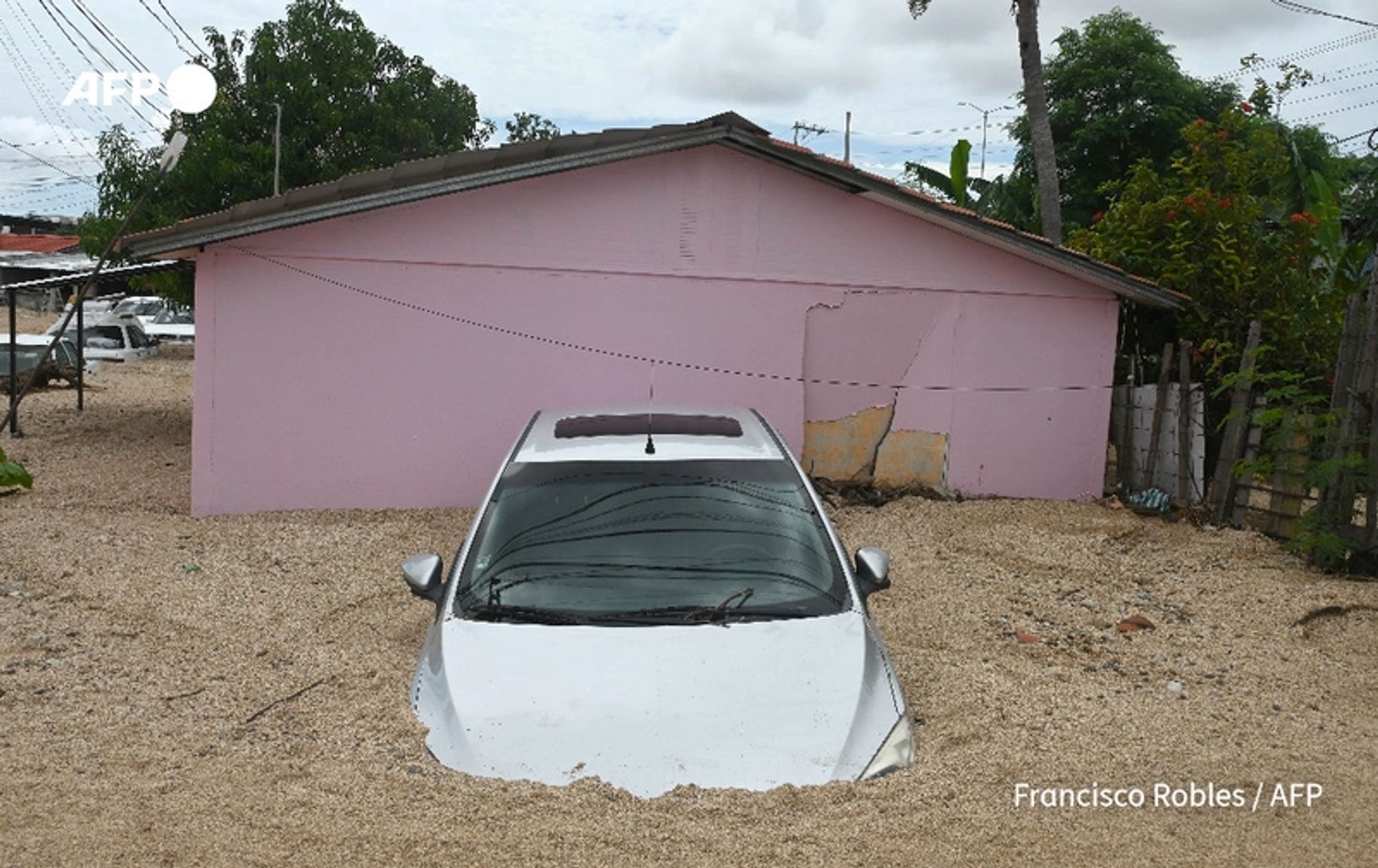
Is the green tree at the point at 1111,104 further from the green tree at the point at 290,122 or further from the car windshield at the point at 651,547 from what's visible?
the car windshield at the point at 651,547

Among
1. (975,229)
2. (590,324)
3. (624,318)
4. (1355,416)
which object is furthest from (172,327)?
(1355,416)

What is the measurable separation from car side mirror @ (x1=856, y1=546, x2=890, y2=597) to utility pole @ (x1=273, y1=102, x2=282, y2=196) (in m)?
19.4

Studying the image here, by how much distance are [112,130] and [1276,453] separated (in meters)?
22.3

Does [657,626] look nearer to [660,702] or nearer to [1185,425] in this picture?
[660,702]

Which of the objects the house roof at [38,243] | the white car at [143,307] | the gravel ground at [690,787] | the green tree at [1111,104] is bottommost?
the gravel ground at [690,787]

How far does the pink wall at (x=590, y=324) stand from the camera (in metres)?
10.7

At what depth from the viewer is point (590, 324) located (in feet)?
36.4

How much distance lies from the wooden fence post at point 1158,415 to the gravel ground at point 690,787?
1017 mm

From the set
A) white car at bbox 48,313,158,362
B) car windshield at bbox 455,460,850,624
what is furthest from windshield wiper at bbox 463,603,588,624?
white car at bbox 48,313,158,362

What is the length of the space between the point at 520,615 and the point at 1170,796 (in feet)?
8.18

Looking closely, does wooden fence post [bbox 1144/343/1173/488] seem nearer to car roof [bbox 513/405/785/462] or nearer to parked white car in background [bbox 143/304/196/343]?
car roof [bbox 513/405/785/462]

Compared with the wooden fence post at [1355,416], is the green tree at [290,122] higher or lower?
higher

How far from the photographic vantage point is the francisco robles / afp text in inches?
164

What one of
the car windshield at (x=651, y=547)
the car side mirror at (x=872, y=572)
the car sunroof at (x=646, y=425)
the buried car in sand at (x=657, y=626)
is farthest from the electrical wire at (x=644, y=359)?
the car side mirror at (x=872, y=572)
